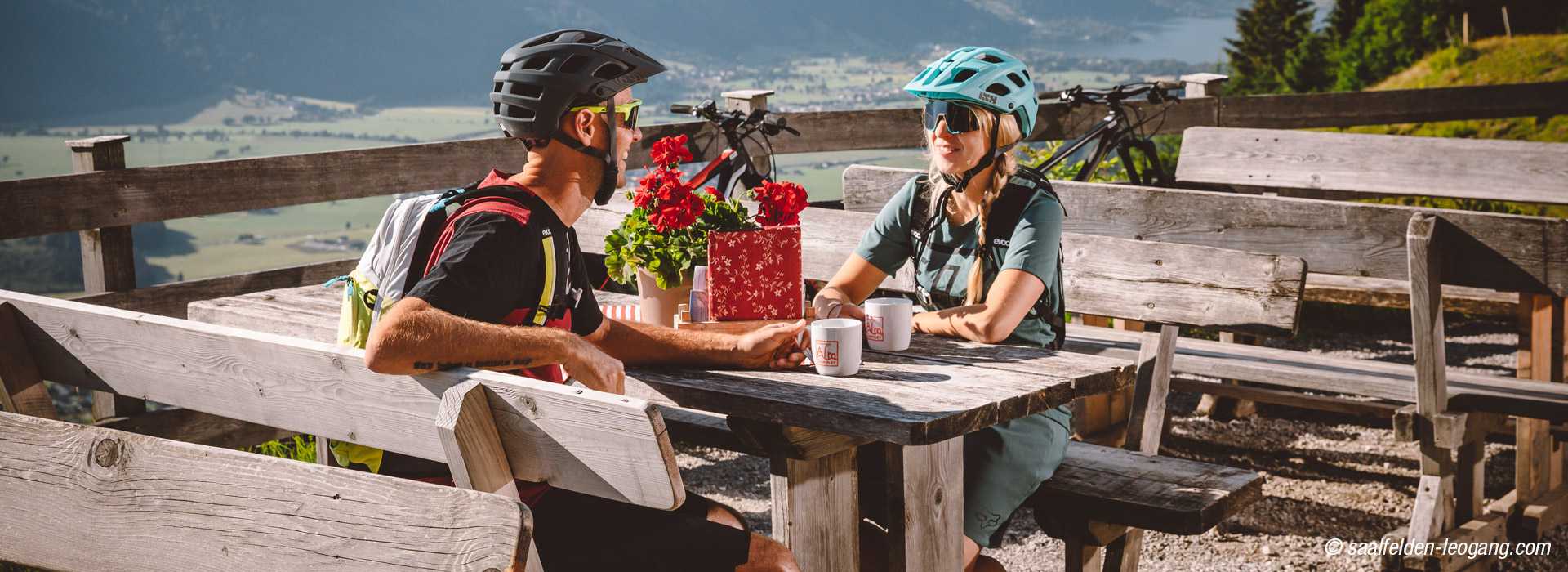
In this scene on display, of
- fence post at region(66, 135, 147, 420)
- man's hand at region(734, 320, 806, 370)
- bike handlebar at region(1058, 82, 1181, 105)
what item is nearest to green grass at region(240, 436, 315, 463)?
fence post at region(66, 135, 147, 420)

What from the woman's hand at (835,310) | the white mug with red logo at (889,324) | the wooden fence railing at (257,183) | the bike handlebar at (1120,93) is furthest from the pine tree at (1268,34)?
the white mug with red logo at (889,324)

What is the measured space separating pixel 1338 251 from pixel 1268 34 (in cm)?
5383

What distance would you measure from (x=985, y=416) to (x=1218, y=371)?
2942 mm

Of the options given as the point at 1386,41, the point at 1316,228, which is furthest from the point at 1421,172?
the point at 1386,41

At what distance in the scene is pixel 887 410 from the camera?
249cm

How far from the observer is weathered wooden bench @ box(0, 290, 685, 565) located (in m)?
1.84

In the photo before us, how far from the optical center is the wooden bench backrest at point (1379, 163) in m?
6.19

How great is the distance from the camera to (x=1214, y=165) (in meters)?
7.10

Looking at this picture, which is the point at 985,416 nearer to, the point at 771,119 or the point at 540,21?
the point at 771,119

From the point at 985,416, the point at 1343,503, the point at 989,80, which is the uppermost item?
the point at 989,80

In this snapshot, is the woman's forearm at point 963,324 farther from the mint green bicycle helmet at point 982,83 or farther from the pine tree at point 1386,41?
the pine tree at point 1386,41

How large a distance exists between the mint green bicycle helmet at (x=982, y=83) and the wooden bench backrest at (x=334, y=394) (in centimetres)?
177

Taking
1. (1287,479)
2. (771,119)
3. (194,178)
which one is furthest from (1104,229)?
(194,178)

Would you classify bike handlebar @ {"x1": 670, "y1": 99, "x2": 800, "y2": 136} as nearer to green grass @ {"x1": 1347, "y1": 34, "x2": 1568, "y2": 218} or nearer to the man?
the man
